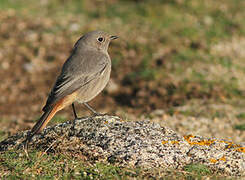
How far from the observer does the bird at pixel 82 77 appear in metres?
6.51

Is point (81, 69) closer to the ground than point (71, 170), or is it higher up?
higher up

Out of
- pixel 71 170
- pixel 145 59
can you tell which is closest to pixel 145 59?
pixel 145 59

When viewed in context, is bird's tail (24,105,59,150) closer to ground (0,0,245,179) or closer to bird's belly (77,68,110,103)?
bird's belly (77,68,110,103)

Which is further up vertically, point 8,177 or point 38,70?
point 8,177

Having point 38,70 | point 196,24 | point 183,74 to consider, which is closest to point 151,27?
point 196,24

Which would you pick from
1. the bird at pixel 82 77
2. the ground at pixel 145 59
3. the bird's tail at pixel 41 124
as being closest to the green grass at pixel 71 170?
the bird's tail at pixel 41 124

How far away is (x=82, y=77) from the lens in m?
6.95

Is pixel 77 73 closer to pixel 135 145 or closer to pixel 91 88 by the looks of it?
pixel 91 88

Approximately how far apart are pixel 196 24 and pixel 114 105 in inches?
231

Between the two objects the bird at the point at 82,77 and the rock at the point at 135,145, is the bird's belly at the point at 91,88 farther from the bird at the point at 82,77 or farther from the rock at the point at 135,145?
the rock at the point at 135,145

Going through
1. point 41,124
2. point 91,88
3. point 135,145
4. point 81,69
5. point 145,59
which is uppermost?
point 81,69

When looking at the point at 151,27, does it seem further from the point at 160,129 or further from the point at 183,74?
the point at 160,129

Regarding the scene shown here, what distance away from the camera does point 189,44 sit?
14.2 meters

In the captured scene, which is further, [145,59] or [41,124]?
[145,59]
